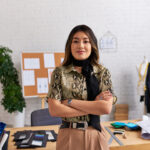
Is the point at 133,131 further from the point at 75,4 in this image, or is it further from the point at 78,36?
the point at 75,4

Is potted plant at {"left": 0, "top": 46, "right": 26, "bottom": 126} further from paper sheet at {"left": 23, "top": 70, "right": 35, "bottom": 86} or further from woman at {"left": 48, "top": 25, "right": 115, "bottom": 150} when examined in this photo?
woman at {"left": 48, "top": 25, "right": 115, "bottom": 150}

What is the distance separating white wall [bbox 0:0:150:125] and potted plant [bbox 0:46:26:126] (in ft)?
1.84

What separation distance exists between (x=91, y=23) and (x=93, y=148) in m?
3.31

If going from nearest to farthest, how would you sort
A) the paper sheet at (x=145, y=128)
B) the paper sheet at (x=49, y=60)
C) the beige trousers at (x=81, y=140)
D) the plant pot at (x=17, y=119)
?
the beige trousers at (x=81, y=140) < the paper sheet at (x=145, y=128) < the plant pot at (x=17, y=119) < the paper sheet at (x=49, y=60)

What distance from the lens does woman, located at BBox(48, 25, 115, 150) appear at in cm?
131

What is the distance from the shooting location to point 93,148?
50.0 inches

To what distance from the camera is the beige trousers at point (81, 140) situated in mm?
1270

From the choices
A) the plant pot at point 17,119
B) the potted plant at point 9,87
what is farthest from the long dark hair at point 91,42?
the plant pot at point 17,119

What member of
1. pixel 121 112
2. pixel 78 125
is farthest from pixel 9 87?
pixel 78 125

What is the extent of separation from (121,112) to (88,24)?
1.88 m

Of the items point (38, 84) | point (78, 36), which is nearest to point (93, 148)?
point (78, 36)

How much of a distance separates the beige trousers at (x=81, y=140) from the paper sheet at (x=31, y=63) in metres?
2.57

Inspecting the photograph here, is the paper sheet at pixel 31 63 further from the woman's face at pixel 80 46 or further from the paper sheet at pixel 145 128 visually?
the woman's face at pixel 80 46

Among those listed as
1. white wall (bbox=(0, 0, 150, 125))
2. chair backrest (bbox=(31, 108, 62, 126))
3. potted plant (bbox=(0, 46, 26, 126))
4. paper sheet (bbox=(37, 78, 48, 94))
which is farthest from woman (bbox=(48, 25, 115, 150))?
white wall (bbox=(0, 0, 150, 125))
